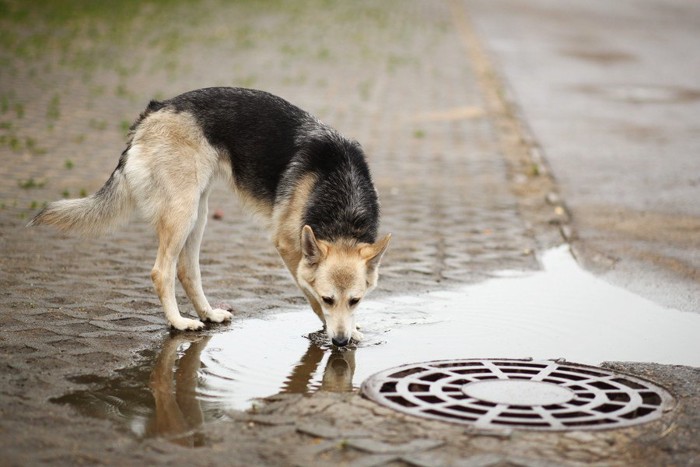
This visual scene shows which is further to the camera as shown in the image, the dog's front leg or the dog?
the dog's front leg

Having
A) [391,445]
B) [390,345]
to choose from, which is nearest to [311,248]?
[390,345]

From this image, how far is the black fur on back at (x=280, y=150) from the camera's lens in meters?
6.50

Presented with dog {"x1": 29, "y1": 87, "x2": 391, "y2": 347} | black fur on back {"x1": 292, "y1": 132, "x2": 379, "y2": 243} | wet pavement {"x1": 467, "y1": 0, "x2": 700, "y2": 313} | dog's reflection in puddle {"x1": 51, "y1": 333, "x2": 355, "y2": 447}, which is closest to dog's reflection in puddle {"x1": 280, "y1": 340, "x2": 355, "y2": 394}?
dog's reflection in puddle {"x1": 51, "y1": 333, "x2": 355, "y2": 447}

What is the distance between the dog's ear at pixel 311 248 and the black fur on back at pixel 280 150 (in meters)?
0.31

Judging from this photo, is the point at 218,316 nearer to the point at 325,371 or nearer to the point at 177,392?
the point at 325,371

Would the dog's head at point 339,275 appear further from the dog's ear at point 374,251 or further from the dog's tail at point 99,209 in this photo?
the dog's tail at point 99,209

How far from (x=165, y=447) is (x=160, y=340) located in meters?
1.83

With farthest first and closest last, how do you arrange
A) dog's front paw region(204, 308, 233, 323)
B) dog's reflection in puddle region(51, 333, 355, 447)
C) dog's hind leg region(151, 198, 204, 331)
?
1. dog's front paw region(204, 308, 233, 323)
2. dog's hind leg region(151, 198, 204, 331)
3. dog's reflection in puddle region(51, 333, 355, 447)

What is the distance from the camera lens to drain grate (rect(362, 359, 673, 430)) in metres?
5.05

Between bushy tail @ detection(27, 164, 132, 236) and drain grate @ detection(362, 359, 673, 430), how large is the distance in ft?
Result: 7.13

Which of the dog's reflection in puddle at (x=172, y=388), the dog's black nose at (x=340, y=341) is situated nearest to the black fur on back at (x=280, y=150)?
the dog's black nose at (x=340, y=341)

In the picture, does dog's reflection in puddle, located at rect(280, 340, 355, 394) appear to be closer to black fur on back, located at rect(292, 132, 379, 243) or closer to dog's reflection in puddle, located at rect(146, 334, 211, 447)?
dog's reflection in puddle, located at rect(146, 334, 211, 447)

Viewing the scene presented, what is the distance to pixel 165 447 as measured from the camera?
4648 mm

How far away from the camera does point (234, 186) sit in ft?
23.1
